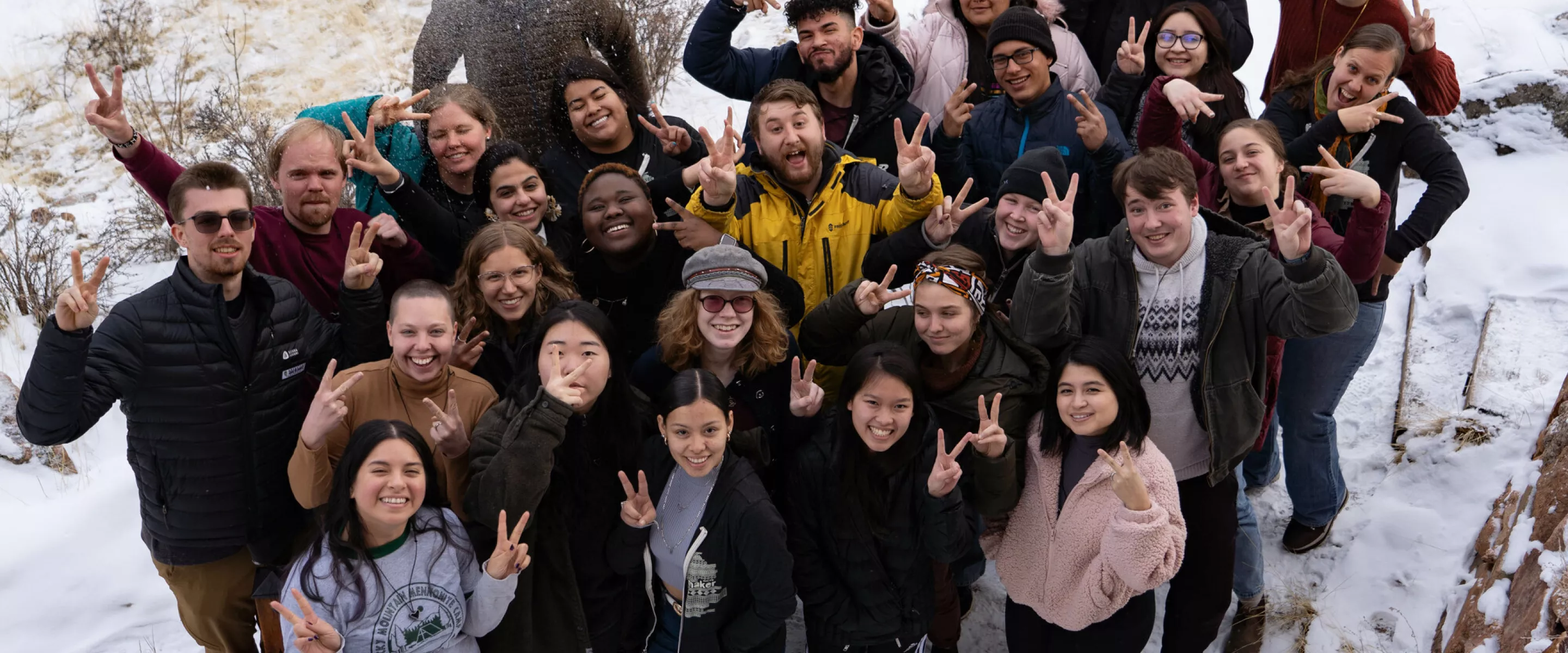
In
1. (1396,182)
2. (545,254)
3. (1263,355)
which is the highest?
(545,254)

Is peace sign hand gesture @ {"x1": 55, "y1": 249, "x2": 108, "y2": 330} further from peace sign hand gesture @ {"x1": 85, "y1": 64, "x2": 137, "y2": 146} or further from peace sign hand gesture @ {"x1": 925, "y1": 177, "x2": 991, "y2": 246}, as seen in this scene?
peace sign hand gesture @ {"x1": 925, "y1": 177, "x2": 991, "y2": 246}

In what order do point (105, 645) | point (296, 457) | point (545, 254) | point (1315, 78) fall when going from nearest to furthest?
1. point (296, 457)
2. point (545, 254)
3. point (1315, 78)
4. point (105, 645)

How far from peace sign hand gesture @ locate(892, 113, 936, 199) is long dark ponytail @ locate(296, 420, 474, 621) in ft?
6.44

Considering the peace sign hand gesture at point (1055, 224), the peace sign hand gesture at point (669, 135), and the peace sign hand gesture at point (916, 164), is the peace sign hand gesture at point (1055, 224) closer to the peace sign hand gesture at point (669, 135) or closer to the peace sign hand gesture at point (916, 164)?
the peace sign hand gesture at point (916, 164)

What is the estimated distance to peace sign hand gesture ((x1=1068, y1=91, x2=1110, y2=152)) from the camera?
429cm

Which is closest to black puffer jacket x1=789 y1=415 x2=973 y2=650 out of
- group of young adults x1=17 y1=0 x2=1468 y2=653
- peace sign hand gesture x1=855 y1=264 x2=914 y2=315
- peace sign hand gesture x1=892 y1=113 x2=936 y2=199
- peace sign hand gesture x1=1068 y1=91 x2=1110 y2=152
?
group of young adults x1=17 y1=0 x2=1468 y2=653

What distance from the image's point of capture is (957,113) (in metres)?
4.55

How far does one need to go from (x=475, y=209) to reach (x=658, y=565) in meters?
1.79

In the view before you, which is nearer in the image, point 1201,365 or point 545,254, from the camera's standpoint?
point 1201,365

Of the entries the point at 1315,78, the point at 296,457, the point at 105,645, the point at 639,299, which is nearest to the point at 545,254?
the point at 639,299

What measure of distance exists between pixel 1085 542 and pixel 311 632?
2387mm

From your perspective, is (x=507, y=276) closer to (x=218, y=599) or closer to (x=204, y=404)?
(x=204, y=404)

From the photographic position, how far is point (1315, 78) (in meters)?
4.44

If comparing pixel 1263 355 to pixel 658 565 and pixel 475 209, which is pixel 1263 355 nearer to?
pixel 658 565
